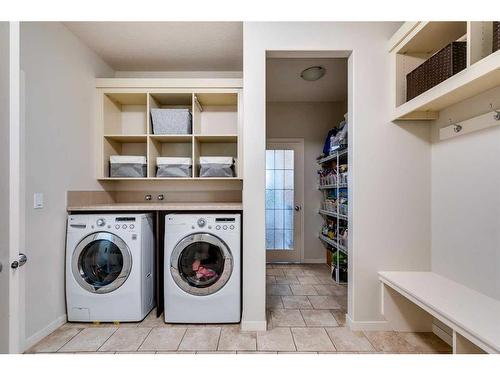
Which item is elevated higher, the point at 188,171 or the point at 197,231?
the point at 188,171

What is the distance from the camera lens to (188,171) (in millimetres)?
2561

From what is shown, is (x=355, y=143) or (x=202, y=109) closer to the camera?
(x=355, y=143)

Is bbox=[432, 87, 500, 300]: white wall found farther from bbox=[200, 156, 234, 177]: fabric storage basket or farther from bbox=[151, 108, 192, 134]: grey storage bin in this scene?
bbox=[151, 108, 192, 134]: grey storage bin

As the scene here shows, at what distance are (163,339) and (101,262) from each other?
0.84m

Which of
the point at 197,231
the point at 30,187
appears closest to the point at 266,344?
the point at 197,231

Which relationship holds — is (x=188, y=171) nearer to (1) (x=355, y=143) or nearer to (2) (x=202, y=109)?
(2) (x=202, y=109)

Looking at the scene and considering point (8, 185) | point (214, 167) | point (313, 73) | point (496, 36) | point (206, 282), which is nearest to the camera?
point (8, 185)

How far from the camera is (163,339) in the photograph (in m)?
1.88

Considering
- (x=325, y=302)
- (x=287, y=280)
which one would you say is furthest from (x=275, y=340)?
(x=287, y=280)

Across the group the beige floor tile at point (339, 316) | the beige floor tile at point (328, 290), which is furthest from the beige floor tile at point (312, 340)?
the beige floor tile at point (328, 290)

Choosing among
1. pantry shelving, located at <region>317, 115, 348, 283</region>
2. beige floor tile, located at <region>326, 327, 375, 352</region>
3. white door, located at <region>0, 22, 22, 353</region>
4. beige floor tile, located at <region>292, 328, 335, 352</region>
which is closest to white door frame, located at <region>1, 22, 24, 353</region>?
white door, located at <region>0, 22, 22, 353</region>

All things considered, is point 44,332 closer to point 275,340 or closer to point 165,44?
point 275,340

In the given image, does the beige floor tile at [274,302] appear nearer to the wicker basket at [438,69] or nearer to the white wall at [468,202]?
the white wall at [468,202]

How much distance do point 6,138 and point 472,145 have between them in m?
2.41
